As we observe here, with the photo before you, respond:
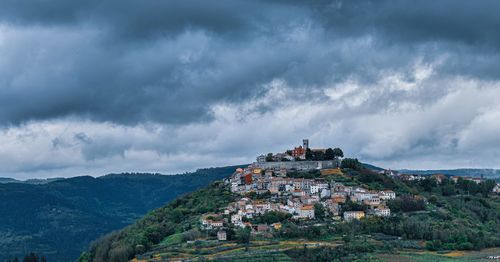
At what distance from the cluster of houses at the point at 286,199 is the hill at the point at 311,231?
487 millimetres

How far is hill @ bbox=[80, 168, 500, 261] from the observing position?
8156 centimetres

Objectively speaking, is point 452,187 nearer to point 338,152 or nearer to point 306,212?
point 338,152

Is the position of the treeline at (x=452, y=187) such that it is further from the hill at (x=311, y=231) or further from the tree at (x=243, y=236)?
the tree at (x=243, y=236)

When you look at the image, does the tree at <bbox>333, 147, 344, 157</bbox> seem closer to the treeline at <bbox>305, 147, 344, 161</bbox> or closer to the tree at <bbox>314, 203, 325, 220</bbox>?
the treeline at <bbox>305, 147, 344, 161</bbox>

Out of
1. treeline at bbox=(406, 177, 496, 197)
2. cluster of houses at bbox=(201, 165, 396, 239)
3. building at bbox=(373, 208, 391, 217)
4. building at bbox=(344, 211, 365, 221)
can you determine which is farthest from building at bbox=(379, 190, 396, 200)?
treeline at bbox=(406, 177, 496, 197)

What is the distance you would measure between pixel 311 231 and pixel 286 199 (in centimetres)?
2084

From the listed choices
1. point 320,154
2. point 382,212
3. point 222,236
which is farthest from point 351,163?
point 222,236

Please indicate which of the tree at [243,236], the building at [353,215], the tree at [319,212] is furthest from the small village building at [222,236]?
the building at [353,215]

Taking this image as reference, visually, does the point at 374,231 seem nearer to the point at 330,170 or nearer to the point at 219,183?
the point at 330,170

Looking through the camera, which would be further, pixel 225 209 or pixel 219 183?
pixel 219 183

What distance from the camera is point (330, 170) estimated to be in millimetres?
126312

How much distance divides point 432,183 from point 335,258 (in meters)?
63.6

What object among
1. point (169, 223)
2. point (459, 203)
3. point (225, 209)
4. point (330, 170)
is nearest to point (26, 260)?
point (169, 223)

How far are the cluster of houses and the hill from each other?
0.49 m
